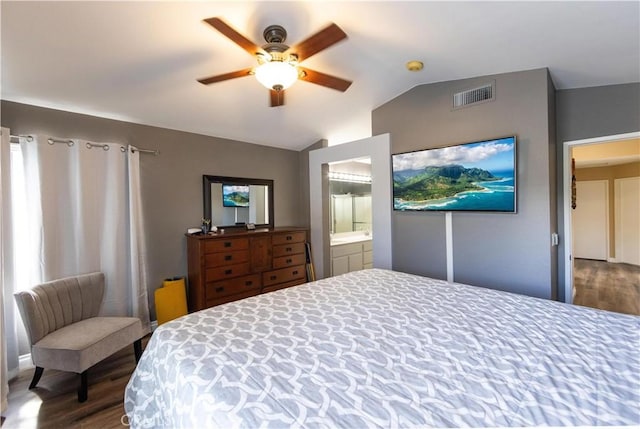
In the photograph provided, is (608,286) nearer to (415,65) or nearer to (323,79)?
(415,65)

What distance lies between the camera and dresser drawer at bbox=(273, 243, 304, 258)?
12.5ft

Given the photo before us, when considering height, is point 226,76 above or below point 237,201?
above

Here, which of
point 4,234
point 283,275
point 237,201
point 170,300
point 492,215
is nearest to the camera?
point 4,234

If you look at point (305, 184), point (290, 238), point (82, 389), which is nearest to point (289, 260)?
point (290, 238)

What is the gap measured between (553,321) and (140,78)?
341 centimetres

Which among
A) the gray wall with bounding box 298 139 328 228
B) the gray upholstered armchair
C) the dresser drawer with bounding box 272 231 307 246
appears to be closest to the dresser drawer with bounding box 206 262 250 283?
the dresser drawer with bounding box 272 231 307 246

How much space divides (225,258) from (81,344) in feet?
4.84

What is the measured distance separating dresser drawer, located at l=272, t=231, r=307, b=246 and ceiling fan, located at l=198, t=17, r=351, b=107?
2199 mm

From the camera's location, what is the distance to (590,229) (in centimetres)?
670

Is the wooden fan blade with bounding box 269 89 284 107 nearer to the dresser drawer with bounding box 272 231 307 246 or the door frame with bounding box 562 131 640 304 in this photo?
the dresser drawer with bounding box 272 231 307 246

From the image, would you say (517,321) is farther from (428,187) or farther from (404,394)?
(428,187)

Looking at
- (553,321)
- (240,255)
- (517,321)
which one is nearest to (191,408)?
(517,321)

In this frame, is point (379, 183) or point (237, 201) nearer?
point (379, 183)

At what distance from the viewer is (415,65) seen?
2635 millimetres
